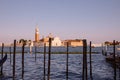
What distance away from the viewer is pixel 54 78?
31.7 m

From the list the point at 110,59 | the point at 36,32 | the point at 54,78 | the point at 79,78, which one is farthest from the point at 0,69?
the point at 36,32

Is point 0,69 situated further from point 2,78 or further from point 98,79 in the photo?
point 98,79

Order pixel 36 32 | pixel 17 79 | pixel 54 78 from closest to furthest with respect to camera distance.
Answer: pixel 17 79 → pixel 54 78 → pixel 36 32

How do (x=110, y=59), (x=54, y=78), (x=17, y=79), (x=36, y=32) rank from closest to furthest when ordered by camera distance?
(x=17, y=79) < (x=54, y=78) < (x=110, y=59) < (x=36, y=32)

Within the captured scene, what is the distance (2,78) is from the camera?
1208 inches

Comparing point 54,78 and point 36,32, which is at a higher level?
point 36,32

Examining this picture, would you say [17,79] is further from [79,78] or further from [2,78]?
[79,78]

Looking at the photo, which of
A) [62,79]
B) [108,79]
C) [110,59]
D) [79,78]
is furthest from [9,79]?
[110,59]

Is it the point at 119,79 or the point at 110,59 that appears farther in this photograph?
the point at 110,59

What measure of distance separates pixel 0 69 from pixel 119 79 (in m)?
14.9

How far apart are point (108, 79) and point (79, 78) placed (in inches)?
127

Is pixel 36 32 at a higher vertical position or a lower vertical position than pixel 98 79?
higher

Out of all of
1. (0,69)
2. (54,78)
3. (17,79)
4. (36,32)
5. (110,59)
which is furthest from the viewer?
(36,32)

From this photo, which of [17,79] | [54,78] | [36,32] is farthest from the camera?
[36,32]
